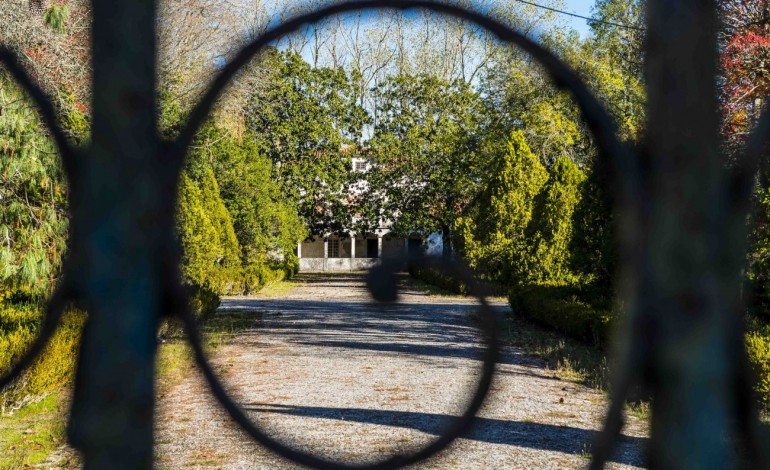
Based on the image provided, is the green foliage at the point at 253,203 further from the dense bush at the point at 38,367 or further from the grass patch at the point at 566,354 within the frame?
the dense bush at the point at 38,367

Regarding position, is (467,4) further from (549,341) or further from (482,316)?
(549,341)

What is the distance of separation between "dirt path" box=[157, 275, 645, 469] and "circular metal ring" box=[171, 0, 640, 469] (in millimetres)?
1860

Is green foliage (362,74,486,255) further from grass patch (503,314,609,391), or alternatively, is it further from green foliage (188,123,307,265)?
green foliage (188,123,307,265)

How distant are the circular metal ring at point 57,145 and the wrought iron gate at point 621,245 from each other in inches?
0.4

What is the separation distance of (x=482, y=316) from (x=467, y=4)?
0.66 ft

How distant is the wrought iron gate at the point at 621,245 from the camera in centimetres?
47

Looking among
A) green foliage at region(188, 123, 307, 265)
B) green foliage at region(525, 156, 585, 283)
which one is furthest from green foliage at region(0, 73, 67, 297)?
green foliage at region(188, 123, 307, 265)

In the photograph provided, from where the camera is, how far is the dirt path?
4.18 m

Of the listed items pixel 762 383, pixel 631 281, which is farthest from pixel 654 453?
pixel 762 383

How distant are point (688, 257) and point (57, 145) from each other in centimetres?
43

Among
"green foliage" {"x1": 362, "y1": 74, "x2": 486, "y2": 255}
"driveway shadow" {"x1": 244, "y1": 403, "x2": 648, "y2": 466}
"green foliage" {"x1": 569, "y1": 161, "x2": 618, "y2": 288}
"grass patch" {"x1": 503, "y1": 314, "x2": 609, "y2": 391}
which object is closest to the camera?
"green foliage" {"x1": 362, "y1": 74, "x2": 486, "y2": 255}

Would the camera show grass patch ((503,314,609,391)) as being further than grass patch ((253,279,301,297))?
No

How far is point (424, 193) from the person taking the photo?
0.97m

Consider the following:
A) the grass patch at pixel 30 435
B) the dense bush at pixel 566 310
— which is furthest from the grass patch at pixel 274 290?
the grass patch at pixel 30 435
